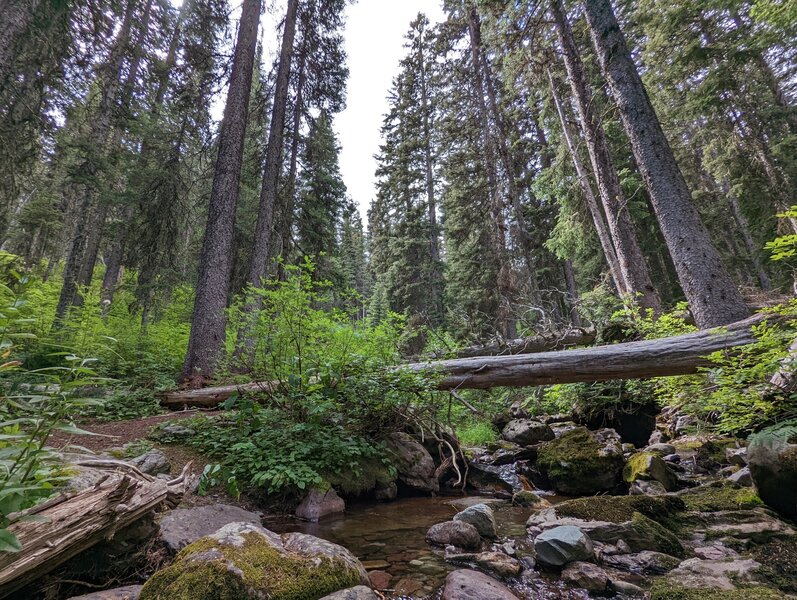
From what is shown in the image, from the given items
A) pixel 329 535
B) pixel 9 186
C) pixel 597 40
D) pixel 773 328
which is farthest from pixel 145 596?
pixel 9 186

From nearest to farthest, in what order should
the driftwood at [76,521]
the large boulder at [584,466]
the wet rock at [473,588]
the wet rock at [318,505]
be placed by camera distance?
the driftwood at [76,521]
the wet rock at [473,588]
the wet rock at [318,505]
the large boulder at [584,466]

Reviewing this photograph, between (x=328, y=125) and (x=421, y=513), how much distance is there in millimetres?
16095

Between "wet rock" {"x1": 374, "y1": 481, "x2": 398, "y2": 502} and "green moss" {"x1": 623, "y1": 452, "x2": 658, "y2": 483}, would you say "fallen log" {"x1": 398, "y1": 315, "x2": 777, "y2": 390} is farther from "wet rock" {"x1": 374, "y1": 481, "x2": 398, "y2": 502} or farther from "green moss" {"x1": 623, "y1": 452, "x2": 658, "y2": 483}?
"wet rock" {"x1": 374, "y1": 481, "x2": 398, "y2": 502}

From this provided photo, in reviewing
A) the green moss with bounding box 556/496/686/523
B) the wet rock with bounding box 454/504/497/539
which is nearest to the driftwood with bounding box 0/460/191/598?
the wet rock with bounding box 454/504/497/539

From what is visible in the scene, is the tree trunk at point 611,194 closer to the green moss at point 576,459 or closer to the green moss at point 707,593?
the green moss at point 576,459

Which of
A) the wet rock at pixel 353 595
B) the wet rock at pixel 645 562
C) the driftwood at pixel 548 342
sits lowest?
the wet rock at pixel 645 562

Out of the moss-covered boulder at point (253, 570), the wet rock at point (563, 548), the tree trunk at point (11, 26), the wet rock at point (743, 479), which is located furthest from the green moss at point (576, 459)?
the tree trunk at point (11, 26)

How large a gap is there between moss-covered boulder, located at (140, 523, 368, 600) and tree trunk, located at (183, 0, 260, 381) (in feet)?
19.4

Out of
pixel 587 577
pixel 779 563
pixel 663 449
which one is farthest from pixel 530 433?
pixel 587 577

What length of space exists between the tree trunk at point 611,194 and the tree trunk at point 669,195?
2.60 meters

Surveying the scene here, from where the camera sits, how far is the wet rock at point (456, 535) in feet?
12.8

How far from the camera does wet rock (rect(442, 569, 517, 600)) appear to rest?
2791 mm

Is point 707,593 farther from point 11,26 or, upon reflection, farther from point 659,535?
point 11,26

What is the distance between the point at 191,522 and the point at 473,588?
2.53 m
